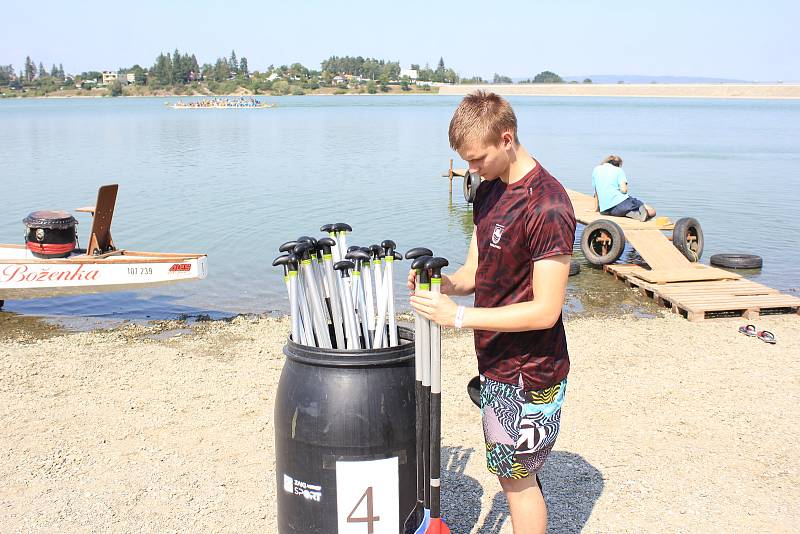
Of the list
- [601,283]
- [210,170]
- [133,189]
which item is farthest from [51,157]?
[601,283]

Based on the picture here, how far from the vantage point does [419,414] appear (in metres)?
3.24

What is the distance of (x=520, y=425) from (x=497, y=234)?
2.57 feet

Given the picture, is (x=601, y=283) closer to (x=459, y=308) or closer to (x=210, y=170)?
(x=459, y=308)

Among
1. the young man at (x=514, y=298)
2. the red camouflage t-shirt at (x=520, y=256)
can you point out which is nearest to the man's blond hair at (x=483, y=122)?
the young man at (x=514, y=298)

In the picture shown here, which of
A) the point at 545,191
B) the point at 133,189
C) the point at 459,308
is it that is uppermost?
the point at 545,191

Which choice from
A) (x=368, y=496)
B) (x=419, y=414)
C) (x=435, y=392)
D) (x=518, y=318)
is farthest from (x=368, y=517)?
(x=518, y=318)

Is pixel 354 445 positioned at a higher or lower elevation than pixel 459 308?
lower

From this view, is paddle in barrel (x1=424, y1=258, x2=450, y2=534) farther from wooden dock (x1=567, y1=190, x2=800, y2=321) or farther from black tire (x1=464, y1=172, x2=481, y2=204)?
black tire (x1=464, y1=172, x2=481, y2=204)

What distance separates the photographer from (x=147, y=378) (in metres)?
6.89

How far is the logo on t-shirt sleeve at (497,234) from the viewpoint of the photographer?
3.03m

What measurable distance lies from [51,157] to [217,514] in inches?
1264

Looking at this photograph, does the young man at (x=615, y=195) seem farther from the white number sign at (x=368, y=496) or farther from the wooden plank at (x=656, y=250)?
the white number sign at (x=368, y=496)

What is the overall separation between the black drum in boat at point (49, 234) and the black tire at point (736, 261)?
1001 centimetres

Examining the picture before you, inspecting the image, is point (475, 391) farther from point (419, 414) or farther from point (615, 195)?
point (615, 195)
